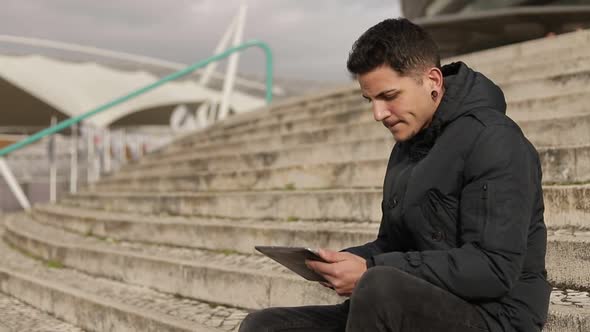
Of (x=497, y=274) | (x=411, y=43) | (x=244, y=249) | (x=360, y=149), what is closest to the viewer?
(x=497, y=274)

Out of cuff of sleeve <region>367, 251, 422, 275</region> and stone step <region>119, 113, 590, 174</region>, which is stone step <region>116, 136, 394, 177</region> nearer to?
stone step <region>119, 113, 590, 174</region>

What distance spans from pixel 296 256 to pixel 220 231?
2.88 meters

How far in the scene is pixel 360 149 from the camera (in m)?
5.03

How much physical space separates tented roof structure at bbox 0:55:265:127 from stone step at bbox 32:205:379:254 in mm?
24059

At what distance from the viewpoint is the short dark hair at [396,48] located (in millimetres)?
1548

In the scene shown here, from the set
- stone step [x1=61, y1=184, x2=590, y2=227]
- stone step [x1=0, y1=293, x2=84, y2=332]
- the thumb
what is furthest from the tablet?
stone step [x1=0, y1=293, x2=84, y2=332]

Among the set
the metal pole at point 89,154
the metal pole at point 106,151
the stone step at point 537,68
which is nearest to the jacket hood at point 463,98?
the stone step at point 537,68

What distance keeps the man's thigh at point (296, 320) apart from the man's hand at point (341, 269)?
0.81 ft

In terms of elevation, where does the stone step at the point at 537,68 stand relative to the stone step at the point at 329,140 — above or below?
above

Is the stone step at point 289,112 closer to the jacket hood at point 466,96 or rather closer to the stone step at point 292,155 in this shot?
the stone step at point 292,155

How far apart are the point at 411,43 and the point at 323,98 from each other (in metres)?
6.14

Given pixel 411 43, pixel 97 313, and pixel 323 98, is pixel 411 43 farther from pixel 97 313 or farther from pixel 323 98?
pixel 323 98

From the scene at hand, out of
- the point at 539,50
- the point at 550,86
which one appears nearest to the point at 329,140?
the point at 550,86

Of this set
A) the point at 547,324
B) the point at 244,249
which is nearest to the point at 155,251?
the point at 244,249
